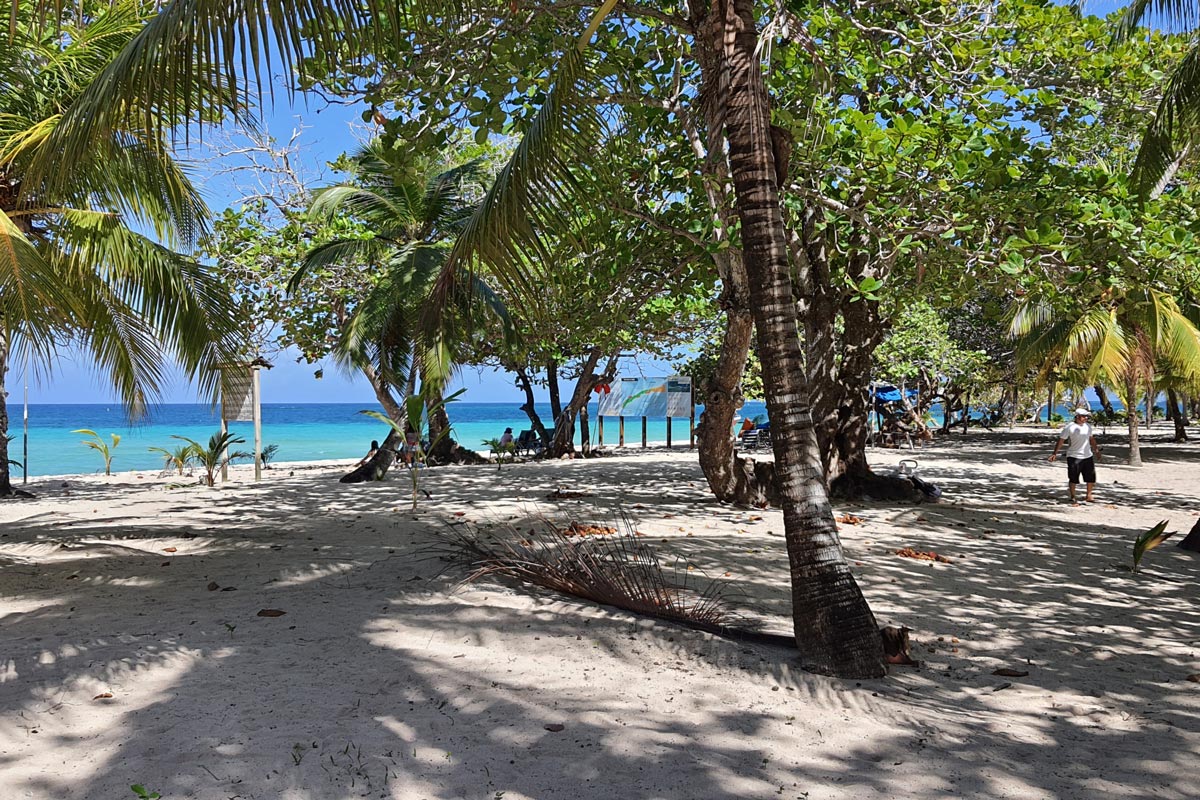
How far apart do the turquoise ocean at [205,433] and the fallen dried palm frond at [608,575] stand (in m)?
3.65

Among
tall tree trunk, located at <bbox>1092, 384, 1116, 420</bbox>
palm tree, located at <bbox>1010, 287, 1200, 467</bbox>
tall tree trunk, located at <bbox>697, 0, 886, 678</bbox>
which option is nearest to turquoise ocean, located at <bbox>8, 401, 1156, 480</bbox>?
tall tree trunk, located at <bbox>697, 0, 886, 678</bbox>

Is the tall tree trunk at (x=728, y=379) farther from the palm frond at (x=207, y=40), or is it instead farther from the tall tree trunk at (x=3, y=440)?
the tall tree trunk at (x=3, y=440)

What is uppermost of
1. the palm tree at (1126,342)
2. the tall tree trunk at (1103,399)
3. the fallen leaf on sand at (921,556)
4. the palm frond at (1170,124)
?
the palm frond at (1170,124)

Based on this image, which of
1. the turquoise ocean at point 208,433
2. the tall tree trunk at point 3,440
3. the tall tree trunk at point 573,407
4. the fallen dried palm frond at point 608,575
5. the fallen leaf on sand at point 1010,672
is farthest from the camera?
the turquoise ocean at point 208,433

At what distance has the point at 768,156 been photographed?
389 cm

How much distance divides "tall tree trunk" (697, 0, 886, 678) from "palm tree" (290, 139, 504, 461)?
29.1 feet

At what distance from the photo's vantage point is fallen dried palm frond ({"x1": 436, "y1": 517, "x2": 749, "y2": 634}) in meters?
4.72

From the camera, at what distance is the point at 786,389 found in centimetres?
389

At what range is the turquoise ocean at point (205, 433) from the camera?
4022 centimetres

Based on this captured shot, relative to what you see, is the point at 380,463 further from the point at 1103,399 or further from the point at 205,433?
the point at 205,433

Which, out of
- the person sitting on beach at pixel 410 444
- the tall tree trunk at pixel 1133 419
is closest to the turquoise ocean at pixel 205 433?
the person sitting on beach at pixel 410 444

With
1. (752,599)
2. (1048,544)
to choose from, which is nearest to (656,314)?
(1048,544)

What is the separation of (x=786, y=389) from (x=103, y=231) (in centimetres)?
591

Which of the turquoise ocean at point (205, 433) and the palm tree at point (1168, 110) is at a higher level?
the palm tree at point (1168, 110)
